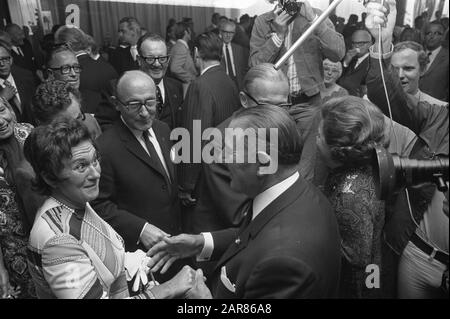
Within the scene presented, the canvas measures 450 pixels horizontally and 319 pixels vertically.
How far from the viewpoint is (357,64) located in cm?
161

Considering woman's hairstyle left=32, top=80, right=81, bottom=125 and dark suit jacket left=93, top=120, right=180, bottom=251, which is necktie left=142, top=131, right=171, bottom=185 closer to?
dark suit jacket left=93, top=120, right=180, bottom=251

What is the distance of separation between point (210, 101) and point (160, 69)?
1.72 ft

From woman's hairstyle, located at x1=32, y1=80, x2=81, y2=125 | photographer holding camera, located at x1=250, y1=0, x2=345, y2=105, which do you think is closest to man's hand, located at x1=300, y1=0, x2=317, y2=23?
photographer holding camera, located at x1=250, y1=0, x2=345, y2=105

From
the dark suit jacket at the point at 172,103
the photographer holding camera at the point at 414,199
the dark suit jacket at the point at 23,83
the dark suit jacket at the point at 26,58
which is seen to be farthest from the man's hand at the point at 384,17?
the dark suit jacket at the point at 26,58

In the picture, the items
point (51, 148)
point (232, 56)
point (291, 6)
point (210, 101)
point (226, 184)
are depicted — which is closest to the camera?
point (51, 148)

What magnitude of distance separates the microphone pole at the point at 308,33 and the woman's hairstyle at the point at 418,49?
24cm

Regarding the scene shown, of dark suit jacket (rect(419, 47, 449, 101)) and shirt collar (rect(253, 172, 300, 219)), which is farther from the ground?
dark suit jacket (rect(419, 47, 449, 101))

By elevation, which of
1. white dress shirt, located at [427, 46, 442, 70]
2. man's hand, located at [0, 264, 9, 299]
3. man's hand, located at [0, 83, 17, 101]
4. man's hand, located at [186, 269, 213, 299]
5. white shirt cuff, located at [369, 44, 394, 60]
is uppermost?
white dress shirt, located at [427, 46, 442, 70]

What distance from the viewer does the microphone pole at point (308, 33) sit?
1.44 m

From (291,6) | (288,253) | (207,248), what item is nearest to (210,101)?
(291,6)

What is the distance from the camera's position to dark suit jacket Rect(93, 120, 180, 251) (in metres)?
1.55

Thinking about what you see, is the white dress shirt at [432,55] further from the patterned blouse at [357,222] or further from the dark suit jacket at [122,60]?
the dark suit jacket at [122,60]

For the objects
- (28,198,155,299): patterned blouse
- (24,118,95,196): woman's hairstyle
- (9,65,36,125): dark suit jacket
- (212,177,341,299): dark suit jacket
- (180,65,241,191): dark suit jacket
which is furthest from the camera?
(9,65,36,125): dark suit jacket

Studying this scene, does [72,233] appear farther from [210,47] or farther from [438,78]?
[210,47]
